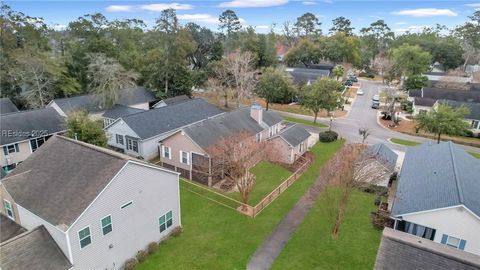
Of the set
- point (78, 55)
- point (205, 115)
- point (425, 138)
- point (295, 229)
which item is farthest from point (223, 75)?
point (295, 229)

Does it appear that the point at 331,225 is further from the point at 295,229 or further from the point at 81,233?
the point at 81,233

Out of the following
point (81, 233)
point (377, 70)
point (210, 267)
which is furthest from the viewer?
point (377, 70)

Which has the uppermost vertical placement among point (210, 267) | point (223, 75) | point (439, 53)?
point (439, 53)

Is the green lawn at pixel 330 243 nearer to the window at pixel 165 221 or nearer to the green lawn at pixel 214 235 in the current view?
the green lawn at pixel 214 235

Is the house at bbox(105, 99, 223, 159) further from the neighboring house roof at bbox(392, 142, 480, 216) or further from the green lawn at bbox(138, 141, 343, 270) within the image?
the neighboring house roof at bbox(392, 142, 480, 216)

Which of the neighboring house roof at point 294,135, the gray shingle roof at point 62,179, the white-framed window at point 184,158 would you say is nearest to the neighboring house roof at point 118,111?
the white-framed window at point 184,158

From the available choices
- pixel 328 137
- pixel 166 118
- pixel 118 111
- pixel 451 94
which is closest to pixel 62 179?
pixel 166 118

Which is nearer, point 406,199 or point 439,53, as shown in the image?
point 406,199

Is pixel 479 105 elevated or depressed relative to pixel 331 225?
elevated
